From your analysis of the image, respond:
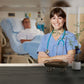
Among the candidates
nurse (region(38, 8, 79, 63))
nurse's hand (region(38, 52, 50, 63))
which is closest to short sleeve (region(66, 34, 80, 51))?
nurse (region(38, 8, 79, 63))

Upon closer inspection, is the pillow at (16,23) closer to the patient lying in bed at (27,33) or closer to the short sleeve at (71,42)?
the patient lying in bed at (27,33)

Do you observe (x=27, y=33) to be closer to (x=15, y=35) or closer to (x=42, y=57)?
(x=15, y=35)

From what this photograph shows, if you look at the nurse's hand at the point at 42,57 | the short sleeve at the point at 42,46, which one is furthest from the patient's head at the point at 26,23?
the nurse's hand at the point at 42,57

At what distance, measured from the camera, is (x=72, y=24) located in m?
2.02

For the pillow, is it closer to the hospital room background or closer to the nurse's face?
the hospital room background

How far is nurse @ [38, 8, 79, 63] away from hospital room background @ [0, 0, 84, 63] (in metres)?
0.06

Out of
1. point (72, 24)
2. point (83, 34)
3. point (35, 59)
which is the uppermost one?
point (72, 24)

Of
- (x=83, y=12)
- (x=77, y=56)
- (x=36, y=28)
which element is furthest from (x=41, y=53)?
(x=83, y=12)

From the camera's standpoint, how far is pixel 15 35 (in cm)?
201

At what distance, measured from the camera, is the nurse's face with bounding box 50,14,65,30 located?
6.66 ft

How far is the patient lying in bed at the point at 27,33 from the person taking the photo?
2010mm

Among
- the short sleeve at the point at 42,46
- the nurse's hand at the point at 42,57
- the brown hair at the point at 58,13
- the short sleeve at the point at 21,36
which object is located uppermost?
the brown hair at the point at 58,13

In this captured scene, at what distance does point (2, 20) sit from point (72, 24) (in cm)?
89

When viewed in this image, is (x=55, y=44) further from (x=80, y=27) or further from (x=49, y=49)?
(x=80, y=27)
